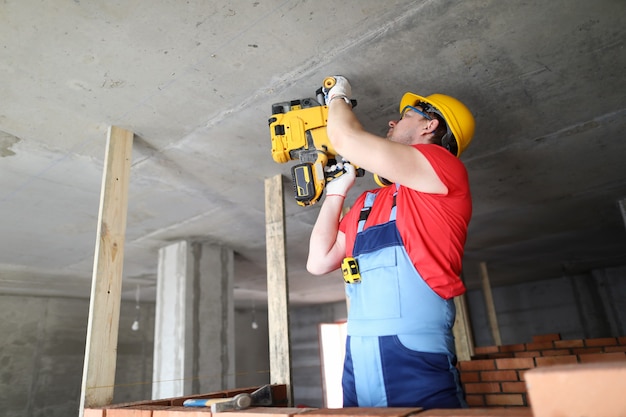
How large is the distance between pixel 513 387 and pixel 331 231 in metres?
2.42

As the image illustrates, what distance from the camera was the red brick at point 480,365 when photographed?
3529 millimetres

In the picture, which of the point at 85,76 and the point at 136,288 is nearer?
the point at 85,76

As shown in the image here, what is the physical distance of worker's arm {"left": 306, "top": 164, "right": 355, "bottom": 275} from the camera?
5.90ft

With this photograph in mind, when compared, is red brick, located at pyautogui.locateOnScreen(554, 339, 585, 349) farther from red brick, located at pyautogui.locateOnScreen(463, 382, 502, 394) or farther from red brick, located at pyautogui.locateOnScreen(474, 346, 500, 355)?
red brick, located at pyautogui.locateOnScreen(463, 382, 502, 394)

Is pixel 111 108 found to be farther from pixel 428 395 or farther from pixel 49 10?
pixel 428 395

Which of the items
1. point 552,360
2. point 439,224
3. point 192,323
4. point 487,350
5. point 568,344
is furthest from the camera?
point 487,350

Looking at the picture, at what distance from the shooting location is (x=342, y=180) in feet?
5.96

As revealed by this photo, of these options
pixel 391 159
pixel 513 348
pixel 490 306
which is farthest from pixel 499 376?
pixel 490 306

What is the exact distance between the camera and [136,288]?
7922 millimetres

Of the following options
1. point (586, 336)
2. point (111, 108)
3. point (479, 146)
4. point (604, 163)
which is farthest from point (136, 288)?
point (586, 336)

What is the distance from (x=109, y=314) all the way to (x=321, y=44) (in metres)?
1.73

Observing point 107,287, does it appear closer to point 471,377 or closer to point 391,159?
point 391,159

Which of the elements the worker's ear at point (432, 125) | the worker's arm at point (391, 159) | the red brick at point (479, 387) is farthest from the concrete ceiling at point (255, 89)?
the red brick at point (479, 387)

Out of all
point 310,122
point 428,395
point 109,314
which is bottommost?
point 428,395
